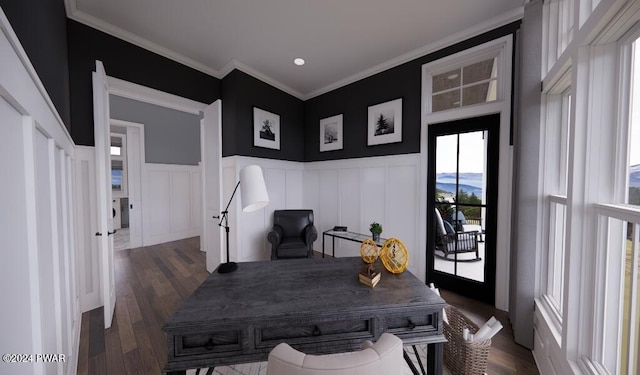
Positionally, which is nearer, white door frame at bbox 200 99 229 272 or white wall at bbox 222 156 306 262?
white door frame at bbox 200 99 229 272

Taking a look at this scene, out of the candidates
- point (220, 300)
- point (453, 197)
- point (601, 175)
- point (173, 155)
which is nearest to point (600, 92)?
point (601, 175)

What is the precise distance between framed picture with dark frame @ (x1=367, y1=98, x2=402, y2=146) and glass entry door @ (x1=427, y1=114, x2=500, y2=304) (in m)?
0.48

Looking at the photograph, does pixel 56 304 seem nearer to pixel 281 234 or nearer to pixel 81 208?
pixel 81 208

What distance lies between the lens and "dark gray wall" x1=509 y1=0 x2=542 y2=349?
1.82 meters

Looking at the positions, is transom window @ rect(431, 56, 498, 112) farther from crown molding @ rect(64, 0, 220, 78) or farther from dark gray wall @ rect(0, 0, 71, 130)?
dark gray wall @ rect(0, 0, 71, 130)

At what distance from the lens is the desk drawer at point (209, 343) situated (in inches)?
36.8

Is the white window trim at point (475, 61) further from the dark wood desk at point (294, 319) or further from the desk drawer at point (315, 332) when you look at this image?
the desk drawer at point (315, 332)

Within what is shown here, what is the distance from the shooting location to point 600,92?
118cm

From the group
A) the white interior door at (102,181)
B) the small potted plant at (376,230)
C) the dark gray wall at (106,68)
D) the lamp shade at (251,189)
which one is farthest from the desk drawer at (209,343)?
the dark gray wall at (106,68)

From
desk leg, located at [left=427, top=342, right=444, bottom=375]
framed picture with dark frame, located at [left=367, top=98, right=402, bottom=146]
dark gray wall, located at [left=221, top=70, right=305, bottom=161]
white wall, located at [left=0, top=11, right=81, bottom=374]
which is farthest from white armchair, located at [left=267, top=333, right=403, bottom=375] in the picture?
dark gray wall, located at [left=221, top=70, right=305, bottom=161]

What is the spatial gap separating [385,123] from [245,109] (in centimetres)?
211

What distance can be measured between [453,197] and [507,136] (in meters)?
0.84

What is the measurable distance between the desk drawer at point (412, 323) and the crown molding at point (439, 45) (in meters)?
2.97

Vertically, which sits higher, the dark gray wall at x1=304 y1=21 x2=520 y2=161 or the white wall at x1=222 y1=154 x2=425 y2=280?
the dark gray wall at x1=304 y1=21 x2=520 y2=161
